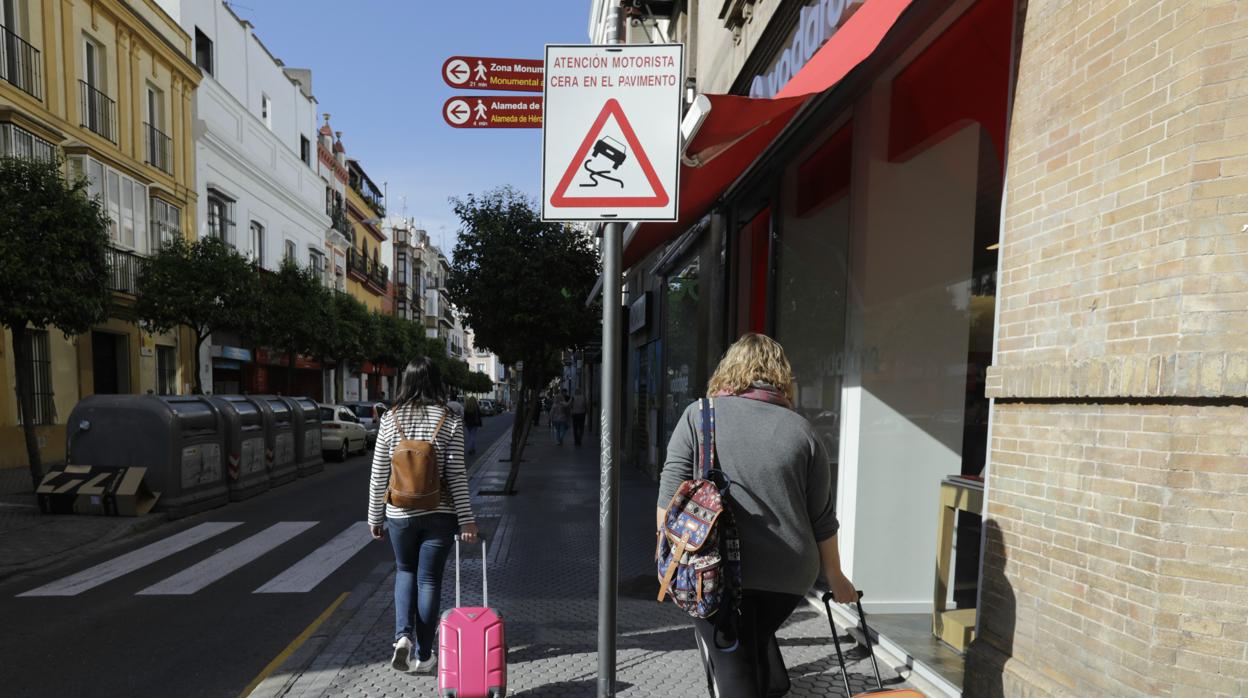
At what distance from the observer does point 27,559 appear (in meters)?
6.50

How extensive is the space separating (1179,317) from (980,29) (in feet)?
7.23

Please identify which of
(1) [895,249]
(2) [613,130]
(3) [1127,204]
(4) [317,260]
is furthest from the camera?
(4) [317,260]

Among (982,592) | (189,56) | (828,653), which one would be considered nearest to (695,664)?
(828,653)

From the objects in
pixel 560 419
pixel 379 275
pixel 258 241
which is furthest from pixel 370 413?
pixel 379 275

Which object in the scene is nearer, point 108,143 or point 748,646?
point 748,646

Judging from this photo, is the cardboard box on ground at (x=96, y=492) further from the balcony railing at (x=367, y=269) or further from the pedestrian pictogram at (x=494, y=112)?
the balcony railing at (x=367, y=269)

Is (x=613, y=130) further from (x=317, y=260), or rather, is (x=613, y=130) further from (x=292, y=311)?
(x=317, y=260)

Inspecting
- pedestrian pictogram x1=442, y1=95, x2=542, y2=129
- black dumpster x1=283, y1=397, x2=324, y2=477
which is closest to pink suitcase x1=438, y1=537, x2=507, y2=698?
pedestrian pictogram x1=442, y1=95, x2=542, y2=129

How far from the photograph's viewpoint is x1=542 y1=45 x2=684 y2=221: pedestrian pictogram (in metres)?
2.38

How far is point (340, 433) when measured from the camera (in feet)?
54.9

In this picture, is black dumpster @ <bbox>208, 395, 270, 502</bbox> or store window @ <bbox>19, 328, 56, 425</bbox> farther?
store window @ <bbox>19, 328, 56, 425</bbox>

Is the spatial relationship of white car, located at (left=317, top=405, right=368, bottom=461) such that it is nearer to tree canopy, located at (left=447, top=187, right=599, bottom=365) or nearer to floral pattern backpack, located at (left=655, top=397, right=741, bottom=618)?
tree canopy, located at (left=447, top=187, right=599, bottom=365)

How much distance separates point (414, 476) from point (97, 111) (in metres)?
18.4

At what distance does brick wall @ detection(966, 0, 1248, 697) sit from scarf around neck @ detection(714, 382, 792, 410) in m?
1.21
